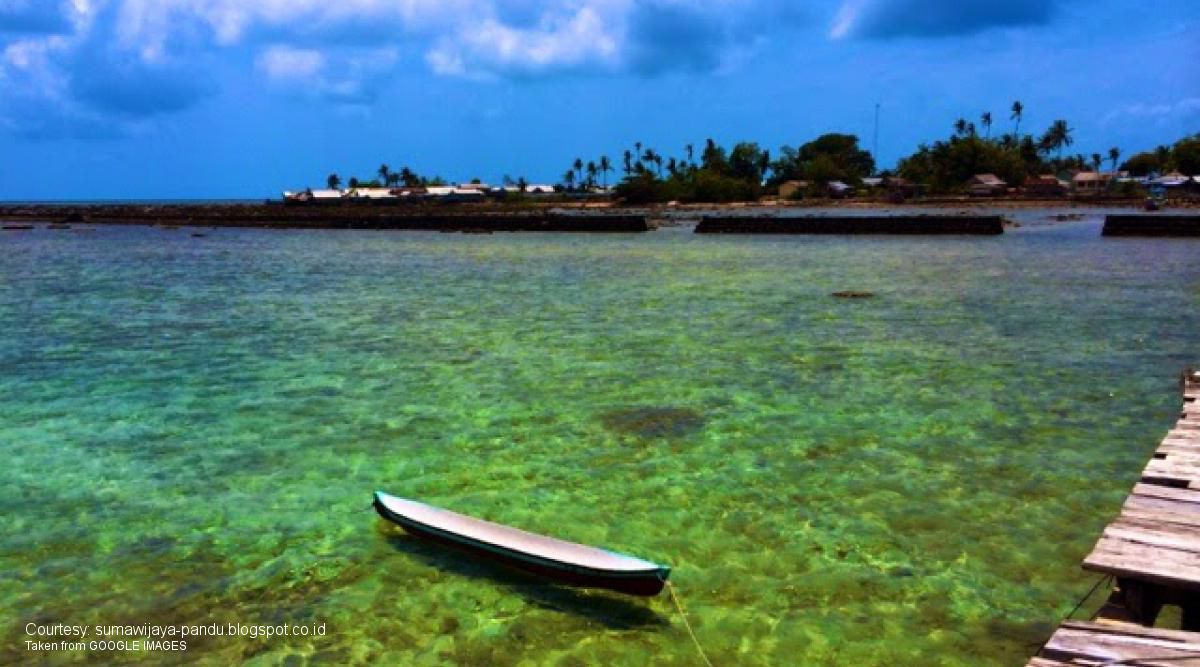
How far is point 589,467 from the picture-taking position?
1237cm

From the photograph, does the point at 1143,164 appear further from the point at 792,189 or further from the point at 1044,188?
the point at 792,189

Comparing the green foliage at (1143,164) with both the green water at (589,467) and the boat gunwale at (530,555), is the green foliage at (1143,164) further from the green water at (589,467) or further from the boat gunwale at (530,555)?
the boat gunwale at (530,555)

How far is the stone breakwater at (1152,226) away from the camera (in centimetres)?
6062

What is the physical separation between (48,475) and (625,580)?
9.58 m

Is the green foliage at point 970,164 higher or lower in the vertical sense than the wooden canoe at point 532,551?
higher

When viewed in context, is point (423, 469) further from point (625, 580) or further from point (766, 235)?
point (766, 235)

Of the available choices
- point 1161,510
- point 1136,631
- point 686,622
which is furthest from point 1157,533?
point 686,622

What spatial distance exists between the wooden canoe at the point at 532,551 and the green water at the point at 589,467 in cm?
32

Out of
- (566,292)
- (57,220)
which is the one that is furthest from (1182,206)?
(57,220)

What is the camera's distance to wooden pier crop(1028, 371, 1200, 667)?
16.5 ft

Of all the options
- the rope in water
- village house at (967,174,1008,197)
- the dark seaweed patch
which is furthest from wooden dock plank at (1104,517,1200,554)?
village house at (967,174,1008,197)

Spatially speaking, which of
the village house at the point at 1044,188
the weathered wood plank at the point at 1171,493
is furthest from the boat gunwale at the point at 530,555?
the village house at the point at 1044,188

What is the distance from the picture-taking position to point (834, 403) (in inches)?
612

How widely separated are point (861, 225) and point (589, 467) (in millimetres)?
66480
